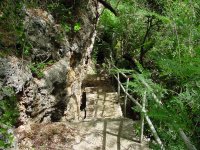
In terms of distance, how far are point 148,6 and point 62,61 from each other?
19.1 ft

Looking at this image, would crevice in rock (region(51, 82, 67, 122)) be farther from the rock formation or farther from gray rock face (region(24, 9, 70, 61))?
gray rock face (region(24, 9, 70, 61))

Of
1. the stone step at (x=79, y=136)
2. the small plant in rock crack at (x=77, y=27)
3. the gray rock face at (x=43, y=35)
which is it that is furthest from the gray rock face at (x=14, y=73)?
the small plant in rock crack at (x=77, y=27)

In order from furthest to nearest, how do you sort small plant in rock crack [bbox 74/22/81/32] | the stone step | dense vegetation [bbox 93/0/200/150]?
small plant in rock crack [bbox 74/22/81/32], dense vegetation [bbox 93/0/200/150], the stone step

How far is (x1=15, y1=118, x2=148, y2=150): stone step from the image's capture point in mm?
4594

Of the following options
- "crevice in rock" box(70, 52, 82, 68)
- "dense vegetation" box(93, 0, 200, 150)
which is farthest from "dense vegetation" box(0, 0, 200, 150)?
"crevice in rock" box(70, 52, 82, 68)

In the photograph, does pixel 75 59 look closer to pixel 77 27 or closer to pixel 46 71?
pixel 77 27

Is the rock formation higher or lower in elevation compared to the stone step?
higher

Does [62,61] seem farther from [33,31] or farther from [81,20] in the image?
[81,20]

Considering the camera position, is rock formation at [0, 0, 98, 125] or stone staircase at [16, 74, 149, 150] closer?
stone staircase at [16, 74, 149, 150]

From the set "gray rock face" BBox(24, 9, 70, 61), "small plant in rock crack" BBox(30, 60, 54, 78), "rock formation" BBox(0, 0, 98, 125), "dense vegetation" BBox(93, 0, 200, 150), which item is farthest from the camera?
"dense vegetation" BBox(93, 0, 200, 150)

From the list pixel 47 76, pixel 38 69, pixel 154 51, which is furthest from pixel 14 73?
pixel 154 51

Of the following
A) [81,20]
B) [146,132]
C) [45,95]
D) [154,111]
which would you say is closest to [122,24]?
[81,20]

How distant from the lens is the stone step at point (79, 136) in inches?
181

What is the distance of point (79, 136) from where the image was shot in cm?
496
